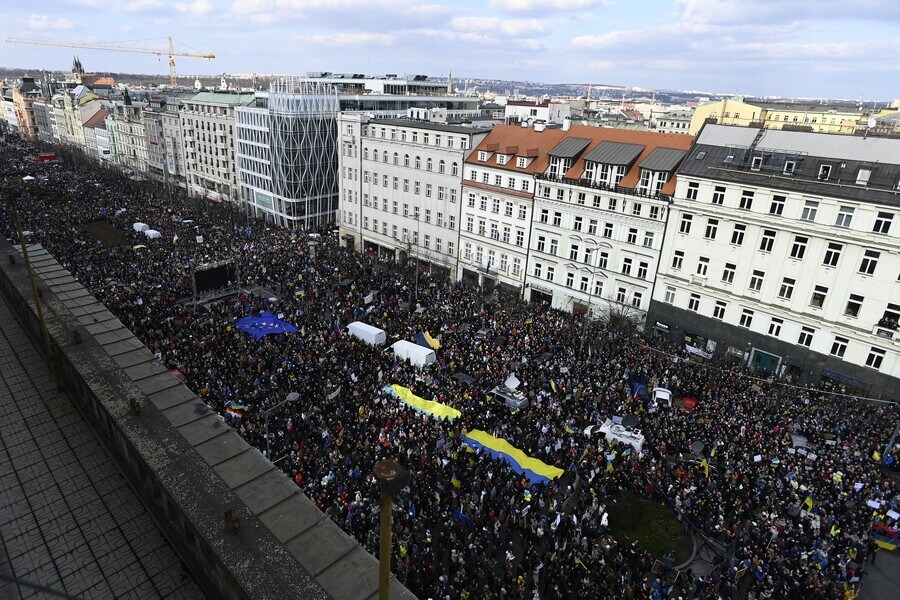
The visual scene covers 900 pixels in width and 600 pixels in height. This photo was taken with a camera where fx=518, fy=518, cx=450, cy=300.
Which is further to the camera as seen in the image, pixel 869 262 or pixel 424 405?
pixel 869 262

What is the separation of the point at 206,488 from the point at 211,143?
85070 mm

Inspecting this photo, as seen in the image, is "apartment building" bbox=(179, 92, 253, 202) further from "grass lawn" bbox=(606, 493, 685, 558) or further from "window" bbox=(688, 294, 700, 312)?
"grass lawn" bbox=(606, 493, 685, 558)

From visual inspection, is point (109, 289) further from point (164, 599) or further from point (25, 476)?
point (164, 599)

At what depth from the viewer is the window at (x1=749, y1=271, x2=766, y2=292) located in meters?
36.2

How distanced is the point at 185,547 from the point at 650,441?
2213 centimetres

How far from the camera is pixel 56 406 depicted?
58.8ft

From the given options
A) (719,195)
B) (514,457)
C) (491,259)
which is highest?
(719,195)

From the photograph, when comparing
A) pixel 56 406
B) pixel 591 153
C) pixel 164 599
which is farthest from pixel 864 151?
pixel 56 406

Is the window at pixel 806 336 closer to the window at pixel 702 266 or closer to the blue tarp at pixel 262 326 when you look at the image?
the window at pixel 702 266

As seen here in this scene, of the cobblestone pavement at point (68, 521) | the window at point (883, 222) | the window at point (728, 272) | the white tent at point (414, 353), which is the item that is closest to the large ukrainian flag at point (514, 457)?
the white tent at point (414, 353)

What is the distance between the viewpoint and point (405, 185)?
56.4 metres

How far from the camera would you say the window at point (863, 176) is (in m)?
31.4

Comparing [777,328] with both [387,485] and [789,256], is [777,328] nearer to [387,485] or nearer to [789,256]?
[789,256]

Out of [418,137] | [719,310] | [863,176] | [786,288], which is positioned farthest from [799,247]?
[418,137]
